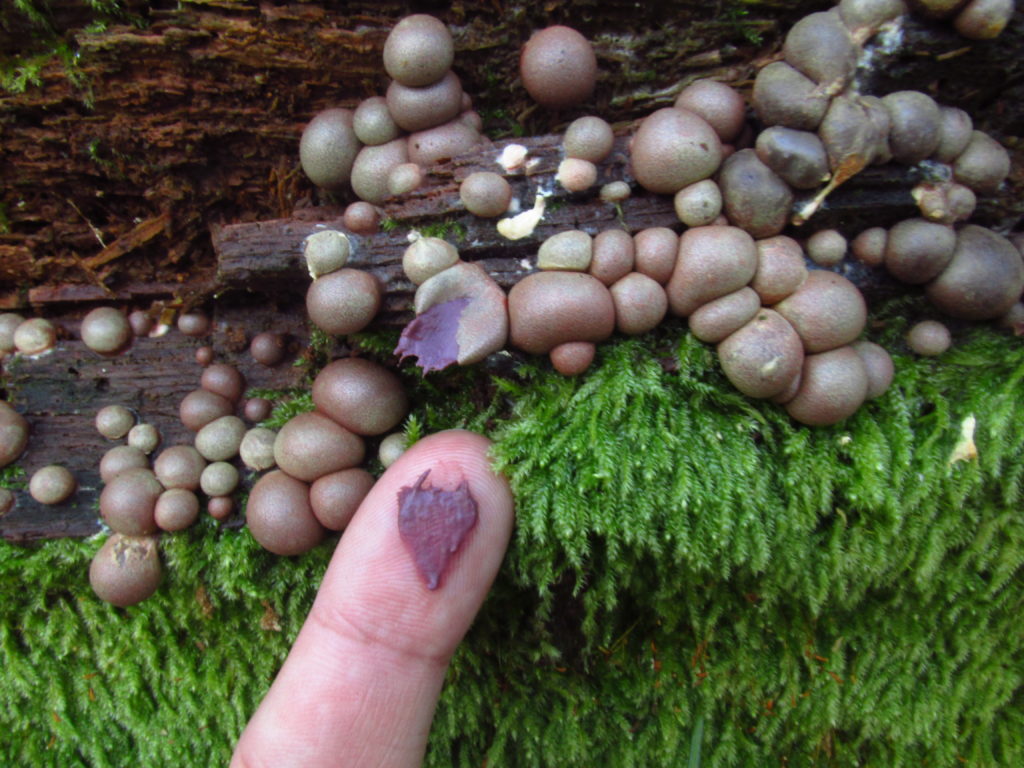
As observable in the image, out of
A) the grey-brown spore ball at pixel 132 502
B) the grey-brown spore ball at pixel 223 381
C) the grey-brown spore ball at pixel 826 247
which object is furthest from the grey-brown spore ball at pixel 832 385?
the grey-brown spore ball at pixel 132 502

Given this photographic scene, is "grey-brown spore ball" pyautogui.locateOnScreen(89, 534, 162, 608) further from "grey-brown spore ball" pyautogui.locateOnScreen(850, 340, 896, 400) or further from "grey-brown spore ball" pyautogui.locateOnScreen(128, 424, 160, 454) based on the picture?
"grey-brown spore ball" pyautogui.locateOnScreen(850, 340, 896, 400)

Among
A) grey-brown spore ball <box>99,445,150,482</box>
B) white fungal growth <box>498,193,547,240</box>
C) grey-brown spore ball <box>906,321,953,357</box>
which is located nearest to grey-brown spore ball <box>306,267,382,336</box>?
white fungal growth <box>498,193,547,240</box>

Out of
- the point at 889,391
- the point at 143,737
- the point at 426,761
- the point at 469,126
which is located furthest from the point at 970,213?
the point at 143,737

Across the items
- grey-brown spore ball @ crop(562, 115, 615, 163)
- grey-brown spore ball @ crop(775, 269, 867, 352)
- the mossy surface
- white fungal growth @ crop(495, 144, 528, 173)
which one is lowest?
the mossy surface

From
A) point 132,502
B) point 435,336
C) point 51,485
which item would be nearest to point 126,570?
point 132,502

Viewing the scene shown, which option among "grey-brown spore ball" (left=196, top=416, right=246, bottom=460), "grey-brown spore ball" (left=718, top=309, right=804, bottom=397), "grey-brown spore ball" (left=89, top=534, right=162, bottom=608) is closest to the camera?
"grey-brown spore ball" (left=718, top=309, right=804, bottom=397)

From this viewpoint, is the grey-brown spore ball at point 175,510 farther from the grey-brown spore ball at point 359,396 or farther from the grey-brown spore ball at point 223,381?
the grey-brown spore ball at point 359,396
